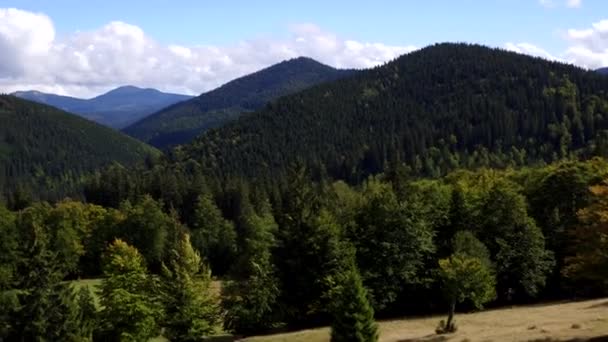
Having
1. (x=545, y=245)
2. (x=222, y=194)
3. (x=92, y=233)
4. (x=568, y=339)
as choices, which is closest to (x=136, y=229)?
(x=92, y=233)

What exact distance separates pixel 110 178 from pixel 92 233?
59317mm

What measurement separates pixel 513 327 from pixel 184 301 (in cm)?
2655

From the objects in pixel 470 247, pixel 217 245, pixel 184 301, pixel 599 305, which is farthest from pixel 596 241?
pixel 217 245

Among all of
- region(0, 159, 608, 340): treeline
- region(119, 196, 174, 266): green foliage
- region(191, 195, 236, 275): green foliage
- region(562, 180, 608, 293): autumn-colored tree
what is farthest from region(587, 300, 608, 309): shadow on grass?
region(119, 196, 174, 266): green foliage

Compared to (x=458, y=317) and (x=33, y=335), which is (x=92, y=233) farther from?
(x=458, y=317)

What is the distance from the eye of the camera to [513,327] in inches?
1913

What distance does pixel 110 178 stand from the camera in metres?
170

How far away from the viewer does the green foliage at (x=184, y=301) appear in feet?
182

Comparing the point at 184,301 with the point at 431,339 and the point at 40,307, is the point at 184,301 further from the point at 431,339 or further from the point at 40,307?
the point at 431,339

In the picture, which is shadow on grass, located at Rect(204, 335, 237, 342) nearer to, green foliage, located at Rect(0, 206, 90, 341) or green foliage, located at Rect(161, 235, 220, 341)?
green foliage, located at Rect(161, 235, 220, 341)

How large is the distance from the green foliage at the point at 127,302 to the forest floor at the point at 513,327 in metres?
8.79

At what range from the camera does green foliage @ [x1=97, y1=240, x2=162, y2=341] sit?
2132 inches

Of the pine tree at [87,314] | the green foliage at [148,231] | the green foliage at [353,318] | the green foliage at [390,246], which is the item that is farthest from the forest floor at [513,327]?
the green foliage at [148,231]

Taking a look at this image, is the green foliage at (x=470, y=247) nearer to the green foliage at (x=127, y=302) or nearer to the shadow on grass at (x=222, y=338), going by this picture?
the shadow on grass at (x=222, y=338)
